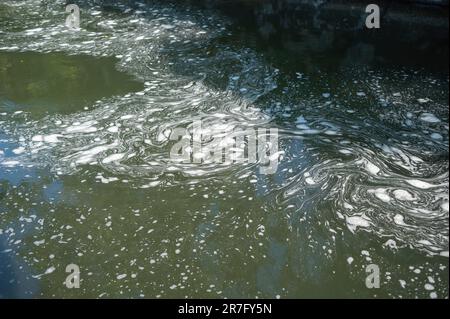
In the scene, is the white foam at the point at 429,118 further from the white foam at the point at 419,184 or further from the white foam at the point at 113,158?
the white foam at the point at 113,158

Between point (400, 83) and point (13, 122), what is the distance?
13.1 ft

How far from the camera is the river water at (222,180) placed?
9.30 ft

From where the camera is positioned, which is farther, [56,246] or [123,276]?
[56,246]

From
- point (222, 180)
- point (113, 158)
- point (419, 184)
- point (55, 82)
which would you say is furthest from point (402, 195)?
point (55, 82)

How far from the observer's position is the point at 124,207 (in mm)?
3361

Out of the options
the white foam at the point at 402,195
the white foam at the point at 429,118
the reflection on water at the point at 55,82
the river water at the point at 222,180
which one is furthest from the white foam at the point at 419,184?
the reflection on water at the point at 55,82

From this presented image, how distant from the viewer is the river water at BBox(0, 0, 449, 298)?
2.83 metres

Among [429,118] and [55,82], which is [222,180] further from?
[55,82]

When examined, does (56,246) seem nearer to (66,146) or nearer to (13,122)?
(66,146)

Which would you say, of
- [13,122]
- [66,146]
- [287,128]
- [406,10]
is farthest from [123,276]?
[406,10]

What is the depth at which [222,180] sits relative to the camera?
11.6 feet

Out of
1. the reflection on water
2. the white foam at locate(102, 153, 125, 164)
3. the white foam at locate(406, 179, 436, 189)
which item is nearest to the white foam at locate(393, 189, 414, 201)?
the white foam at locate(406, 179, 436, 189)

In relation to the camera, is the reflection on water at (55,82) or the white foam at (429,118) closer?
the white foam at (429,118)

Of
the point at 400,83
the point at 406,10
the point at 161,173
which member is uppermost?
the point at 406,10
